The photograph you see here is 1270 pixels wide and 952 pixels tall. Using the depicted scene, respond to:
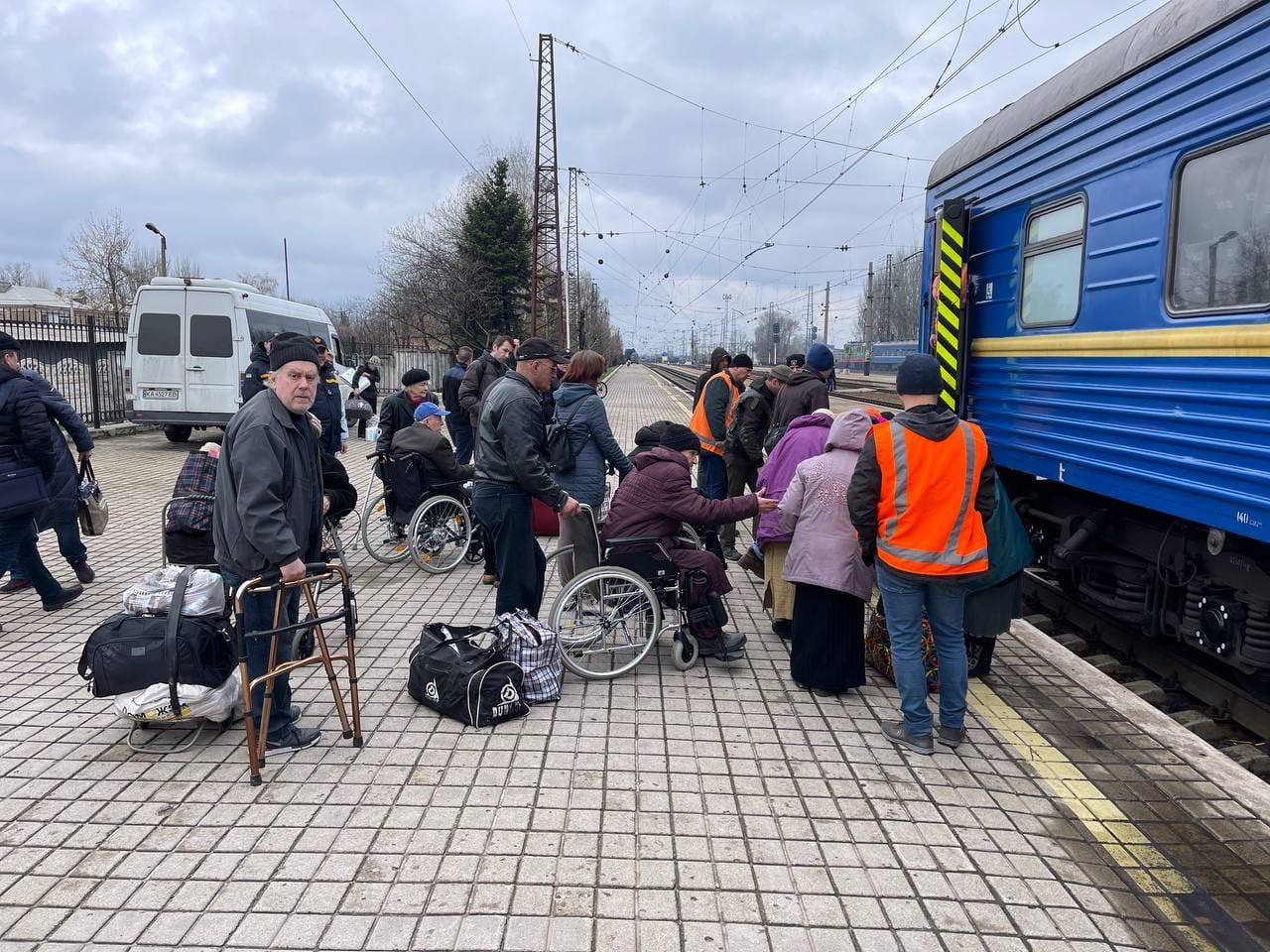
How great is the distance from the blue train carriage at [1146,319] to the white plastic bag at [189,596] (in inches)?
189

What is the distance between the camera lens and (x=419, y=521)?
7535 millimetres

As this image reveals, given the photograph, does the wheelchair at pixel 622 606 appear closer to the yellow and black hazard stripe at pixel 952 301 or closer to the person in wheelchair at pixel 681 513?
the person in wheelchair at pixel 681 513

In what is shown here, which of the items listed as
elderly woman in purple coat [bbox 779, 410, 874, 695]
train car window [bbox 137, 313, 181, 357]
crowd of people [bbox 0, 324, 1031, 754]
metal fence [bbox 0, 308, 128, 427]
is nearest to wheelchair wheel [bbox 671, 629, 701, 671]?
crowd of people [bbox 0, 324, 1031, 754]

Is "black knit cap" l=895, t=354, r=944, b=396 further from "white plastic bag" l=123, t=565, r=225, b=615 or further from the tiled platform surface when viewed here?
"white plastic bag" l=123, t=565, r=225, b=615

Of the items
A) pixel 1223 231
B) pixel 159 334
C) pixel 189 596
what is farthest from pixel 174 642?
pixel 159 334

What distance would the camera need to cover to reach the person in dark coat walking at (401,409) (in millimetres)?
7843

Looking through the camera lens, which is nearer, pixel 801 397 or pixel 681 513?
pixel 681 513

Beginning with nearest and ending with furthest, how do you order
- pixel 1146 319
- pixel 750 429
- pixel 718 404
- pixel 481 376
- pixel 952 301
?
pixel 1146 319 → pixel 952 301 → pixel 750 429 → pixel 718 404 → pixel 481 376

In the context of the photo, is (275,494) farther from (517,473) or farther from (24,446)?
(24,446)

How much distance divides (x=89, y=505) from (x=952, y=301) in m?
7.09

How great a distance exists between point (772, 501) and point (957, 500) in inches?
53.0

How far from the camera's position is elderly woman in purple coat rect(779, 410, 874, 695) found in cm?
470

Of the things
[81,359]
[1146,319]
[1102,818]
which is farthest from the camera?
[81,359]

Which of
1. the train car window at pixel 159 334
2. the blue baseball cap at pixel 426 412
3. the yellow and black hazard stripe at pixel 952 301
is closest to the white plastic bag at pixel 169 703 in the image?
the blue baseball cap at pixel 426 412
